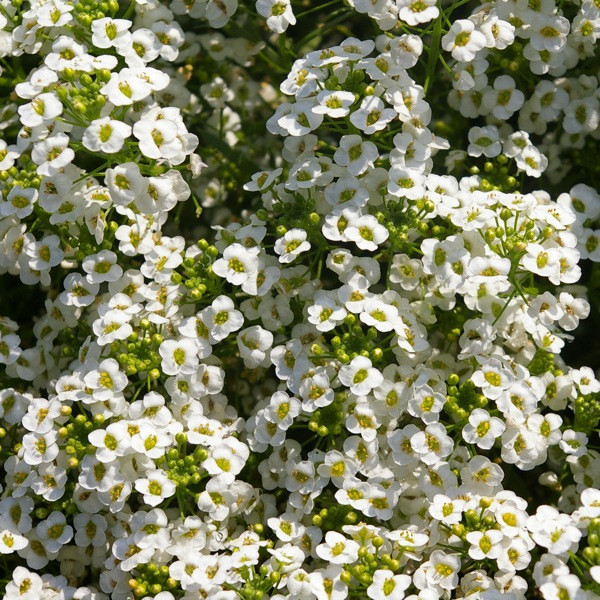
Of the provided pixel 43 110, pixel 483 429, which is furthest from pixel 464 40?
pixel 43 110

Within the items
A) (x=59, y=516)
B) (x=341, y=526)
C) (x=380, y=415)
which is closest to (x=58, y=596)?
(x=59, y=516)

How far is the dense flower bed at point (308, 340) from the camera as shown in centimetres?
280

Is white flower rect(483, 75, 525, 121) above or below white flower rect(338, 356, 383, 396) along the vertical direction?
above

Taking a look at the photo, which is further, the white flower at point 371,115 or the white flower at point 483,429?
the white flower at point 371,115

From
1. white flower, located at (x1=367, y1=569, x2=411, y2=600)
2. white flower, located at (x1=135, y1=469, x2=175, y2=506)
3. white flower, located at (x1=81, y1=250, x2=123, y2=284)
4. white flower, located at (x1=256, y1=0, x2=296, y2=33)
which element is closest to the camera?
white flower, located at (x1=367, y1=569, x2=411, y2=600)

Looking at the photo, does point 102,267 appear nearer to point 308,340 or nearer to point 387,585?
point 308,340

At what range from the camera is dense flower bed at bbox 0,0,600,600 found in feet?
9.19

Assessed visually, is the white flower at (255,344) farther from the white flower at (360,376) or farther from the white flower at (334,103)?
the white flower at (334,103)

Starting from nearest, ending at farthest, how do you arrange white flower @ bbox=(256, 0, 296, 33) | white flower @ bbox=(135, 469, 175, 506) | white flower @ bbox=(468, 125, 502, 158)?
white flower @ bbox=(135, 469, 175, 506)
white flower @ bbox=(256, 0, 296, 33)
white flower @ bbox=(468, 125, 502, 158)

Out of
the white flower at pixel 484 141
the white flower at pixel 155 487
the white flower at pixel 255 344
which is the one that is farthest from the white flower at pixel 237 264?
the white flower at pixel 484 141

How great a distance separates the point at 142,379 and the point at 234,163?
989 mm

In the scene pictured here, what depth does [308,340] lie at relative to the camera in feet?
9.79

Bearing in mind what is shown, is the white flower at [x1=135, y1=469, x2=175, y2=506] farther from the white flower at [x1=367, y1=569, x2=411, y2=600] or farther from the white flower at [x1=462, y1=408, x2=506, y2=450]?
the white flower at [x1=462, y1=408, x2=506, y2=450]

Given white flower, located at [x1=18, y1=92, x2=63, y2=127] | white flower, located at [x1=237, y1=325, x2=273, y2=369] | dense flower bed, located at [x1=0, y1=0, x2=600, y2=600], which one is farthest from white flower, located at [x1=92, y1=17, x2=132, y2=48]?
white flower, located at [x1=237, y1=325, x2=273, y2=369]
